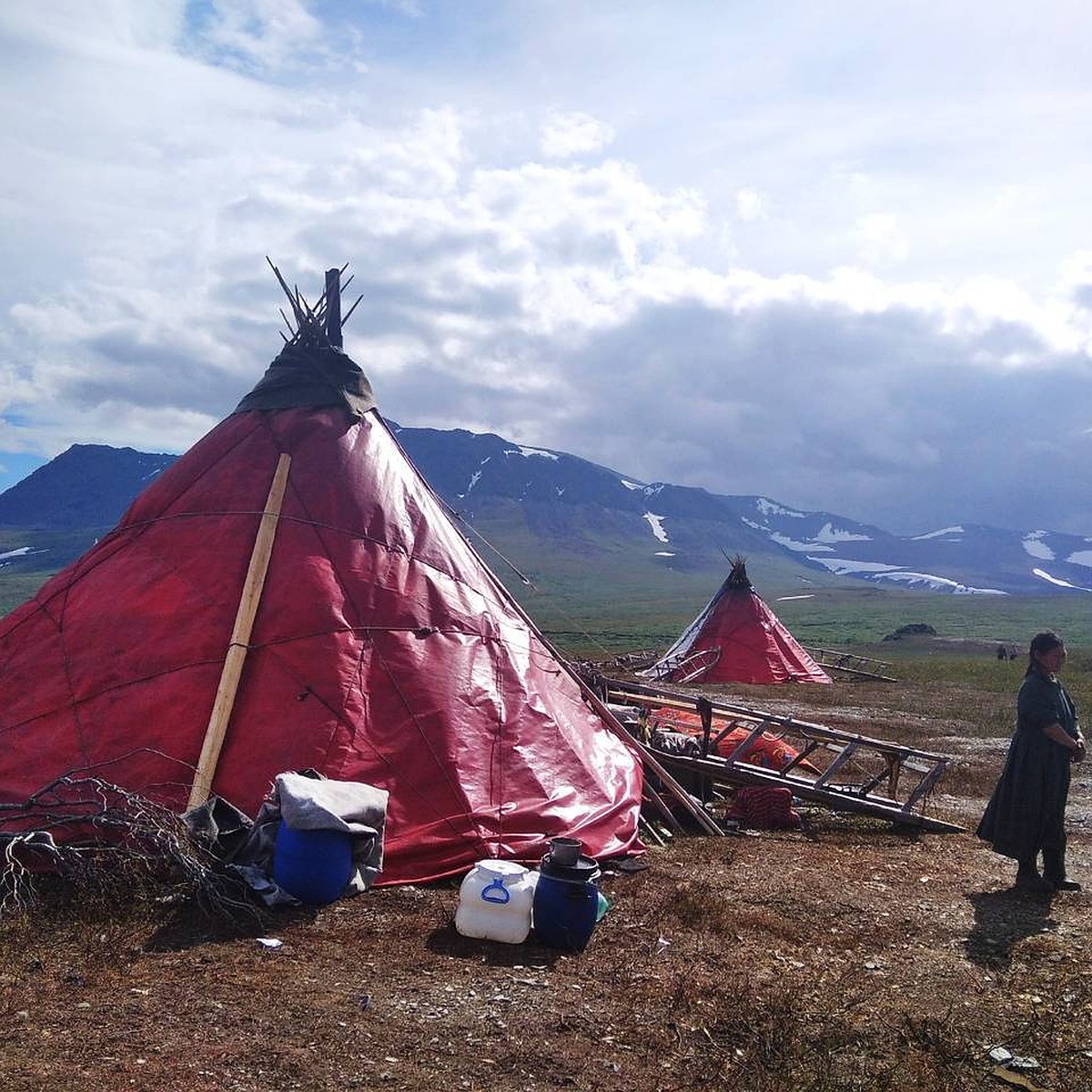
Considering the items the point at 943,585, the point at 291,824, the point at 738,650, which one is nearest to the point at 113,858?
the point at 291,824

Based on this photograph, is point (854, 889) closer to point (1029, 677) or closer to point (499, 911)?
point (1029, 677)

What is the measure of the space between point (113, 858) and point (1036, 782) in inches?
265

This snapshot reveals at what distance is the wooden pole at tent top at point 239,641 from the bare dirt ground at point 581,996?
1389 millimetres

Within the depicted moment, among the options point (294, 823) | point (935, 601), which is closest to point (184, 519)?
point (294, 823)

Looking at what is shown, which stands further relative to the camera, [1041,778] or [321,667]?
[321,667]

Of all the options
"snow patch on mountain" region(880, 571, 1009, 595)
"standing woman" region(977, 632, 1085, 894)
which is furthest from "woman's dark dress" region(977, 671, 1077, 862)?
"snow patch on mountain" region(880, 571, 1009, 595)

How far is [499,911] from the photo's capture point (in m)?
5.86

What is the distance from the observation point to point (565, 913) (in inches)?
228

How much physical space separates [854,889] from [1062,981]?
1877 millimetres

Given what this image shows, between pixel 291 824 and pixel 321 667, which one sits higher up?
pixel 321 667

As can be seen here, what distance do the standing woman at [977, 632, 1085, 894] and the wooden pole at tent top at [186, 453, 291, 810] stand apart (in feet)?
20.1

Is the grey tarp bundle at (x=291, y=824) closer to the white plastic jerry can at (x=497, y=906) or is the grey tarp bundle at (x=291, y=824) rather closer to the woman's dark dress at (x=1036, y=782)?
the white plastic jerry can at (x=497, y=906)

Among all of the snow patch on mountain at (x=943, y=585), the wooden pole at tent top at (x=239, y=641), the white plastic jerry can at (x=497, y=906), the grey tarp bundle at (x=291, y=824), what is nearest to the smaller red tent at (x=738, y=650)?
the wooden pole at tent top at (x=239, y=641)

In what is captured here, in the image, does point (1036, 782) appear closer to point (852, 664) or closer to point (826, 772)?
point (826, 772)
